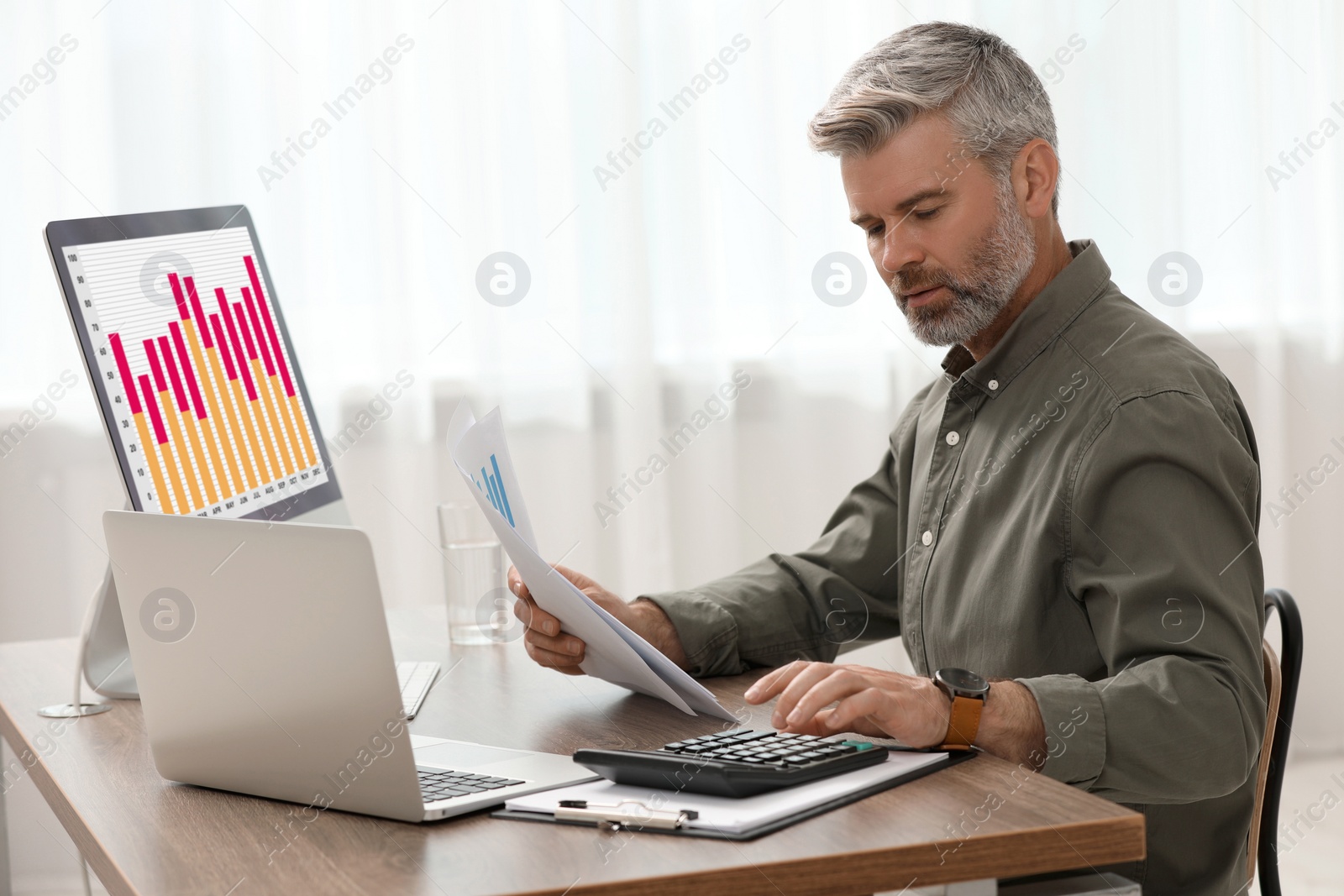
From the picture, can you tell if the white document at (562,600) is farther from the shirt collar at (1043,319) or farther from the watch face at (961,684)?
the shirt collar at (1043,319)

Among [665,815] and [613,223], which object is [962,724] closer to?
[665,815]

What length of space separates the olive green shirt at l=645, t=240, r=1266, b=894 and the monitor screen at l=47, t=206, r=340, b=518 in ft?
1.57

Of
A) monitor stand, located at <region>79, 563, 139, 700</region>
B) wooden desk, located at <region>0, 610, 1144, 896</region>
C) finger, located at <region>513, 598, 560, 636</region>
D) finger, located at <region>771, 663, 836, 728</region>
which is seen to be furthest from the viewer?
monitor stand, located at <region>79, 563, 139, 700</region>

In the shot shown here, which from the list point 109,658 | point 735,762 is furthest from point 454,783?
point 109,658

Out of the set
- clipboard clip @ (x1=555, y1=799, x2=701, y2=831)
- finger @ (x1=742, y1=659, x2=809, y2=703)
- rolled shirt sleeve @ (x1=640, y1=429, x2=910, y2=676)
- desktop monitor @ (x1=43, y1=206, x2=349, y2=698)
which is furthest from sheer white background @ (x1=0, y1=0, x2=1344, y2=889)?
clipboard clip @ (x1=555, y1=799, x2=701, y2=831)

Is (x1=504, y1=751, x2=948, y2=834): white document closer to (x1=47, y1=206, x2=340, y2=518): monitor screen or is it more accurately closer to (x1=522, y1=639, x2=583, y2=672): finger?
(x1=522, y1=639, x2=583, y2=672): finger

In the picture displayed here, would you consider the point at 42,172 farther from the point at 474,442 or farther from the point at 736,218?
the point at 474,442

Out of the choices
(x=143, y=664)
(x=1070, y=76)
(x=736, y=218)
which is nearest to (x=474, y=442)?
(x=143, y=664)

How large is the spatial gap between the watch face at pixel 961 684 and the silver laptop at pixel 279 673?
0.88 feet

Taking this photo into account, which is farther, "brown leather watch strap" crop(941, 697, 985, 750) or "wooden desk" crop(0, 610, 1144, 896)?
"brown leather watch strap" crop(941, 697, 985, 750)

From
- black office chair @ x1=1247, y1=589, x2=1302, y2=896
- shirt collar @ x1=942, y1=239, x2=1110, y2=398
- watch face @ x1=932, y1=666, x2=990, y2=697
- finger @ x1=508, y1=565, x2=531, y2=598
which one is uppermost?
shirt collar @ x1=942, y1=239, x2=1110, y2=398

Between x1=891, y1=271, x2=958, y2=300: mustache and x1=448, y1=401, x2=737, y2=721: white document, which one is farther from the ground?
x1=891, y1=271, x2=958, y2=300: mustache

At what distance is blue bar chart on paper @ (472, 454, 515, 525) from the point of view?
3.62 feet

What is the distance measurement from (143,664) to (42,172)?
183 centimetres
